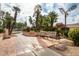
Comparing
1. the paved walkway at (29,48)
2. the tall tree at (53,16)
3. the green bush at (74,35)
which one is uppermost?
the tall tree at (53,16)

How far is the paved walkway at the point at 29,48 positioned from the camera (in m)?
1.82

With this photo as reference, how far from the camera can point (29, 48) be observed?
1825 mm

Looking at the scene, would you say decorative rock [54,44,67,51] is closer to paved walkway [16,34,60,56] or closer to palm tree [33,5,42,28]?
paved walkway [16,34,60,56]

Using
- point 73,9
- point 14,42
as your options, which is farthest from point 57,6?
point 14,42

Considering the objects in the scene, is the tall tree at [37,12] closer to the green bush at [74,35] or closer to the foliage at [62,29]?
the foliage at [62,29]

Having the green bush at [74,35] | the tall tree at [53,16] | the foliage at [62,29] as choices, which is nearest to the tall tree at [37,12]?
the tall tree at [53,16]

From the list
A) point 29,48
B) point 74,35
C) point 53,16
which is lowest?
point 29,48

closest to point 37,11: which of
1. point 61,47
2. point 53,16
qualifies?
point 53,16

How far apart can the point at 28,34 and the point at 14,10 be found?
292 mm

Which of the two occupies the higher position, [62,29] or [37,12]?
[37,12]

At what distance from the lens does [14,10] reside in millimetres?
1830

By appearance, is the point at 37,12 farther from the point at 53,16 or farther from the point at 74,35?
the point at 74,35

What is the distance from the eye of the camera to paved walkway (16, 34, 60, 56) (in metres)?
1.82

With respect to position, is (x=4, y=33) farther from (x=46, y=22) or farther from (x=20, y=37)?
(x=46, y=22)
